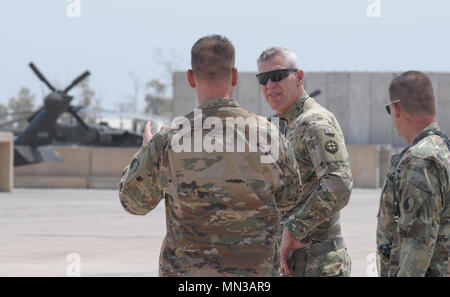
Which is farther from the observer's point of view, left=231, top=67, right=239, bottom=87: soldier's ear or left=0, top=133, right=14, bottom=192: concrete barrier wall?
left=0, top=133, right=14, bottom=192: concrete barrier wall

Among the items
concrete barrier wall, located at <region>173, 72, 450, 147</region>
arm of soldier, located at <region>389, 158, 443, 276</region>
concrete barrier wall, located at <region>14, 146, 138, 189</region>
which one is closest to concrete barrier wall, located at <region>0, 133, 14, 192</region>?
concrete barrier wall, located at <region>14, 146, 138, 189</region>

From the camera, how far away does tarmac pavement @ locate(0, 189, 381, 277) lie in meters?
11.5

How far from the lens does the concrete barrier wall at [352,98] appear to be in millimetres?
54406

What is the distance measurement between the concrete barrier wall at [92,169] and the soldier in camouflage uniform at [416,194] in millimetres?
32381

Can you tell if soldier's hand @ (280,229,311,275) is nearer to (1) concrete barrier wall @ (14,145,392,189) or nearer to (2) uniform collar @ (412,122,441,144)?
(2) uniform collar @ (412,122,441,144)

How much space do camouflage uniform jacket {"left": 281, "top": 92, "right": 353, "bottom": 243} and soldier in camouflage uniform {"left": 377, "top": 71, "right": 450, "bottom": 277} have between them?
16.9 inches

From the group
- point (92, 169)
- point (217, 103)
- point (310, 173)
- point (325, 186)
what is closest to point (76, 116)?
point (92, 169)

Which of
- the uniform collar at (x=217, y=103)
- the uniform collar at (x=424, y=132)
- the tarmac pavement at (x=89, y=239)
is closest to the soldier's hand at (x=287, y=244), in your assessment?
the uniform collar at (x=424, y=132)

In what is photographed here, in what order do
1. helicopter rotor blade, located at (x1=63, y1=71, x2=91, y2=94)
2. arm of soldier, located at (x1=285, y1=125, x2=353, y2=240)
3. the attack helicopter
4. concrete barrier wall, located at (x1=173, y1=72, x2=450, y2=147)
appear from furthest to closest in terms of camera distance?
concrete barrier wall, located at (x1=173, y1=72, x2=450, y2=147) → helicopter rotor blade, located at (x1=63, y1=71, x2=91, y2=94) → the attack helicopter → arm of soldier, located at (x1=285, y1=125, x2=353, y2=240)

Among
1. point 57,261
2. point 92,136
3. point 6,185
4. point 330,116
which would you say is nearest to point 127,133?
point 92,136

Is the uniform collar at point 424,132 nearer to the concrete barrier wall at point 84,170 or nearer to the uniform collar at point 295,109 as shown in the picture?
the uniform collar at point 295,109

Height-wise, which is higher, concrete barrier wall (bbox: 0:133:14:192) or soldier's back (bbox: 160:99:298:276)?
soldier's back (bbox: 160:99:298:276)

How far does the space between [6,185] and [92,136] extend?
15.4 m

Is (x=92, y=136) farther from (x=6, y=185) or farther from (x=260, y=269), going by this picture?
(x=260, y=269)
